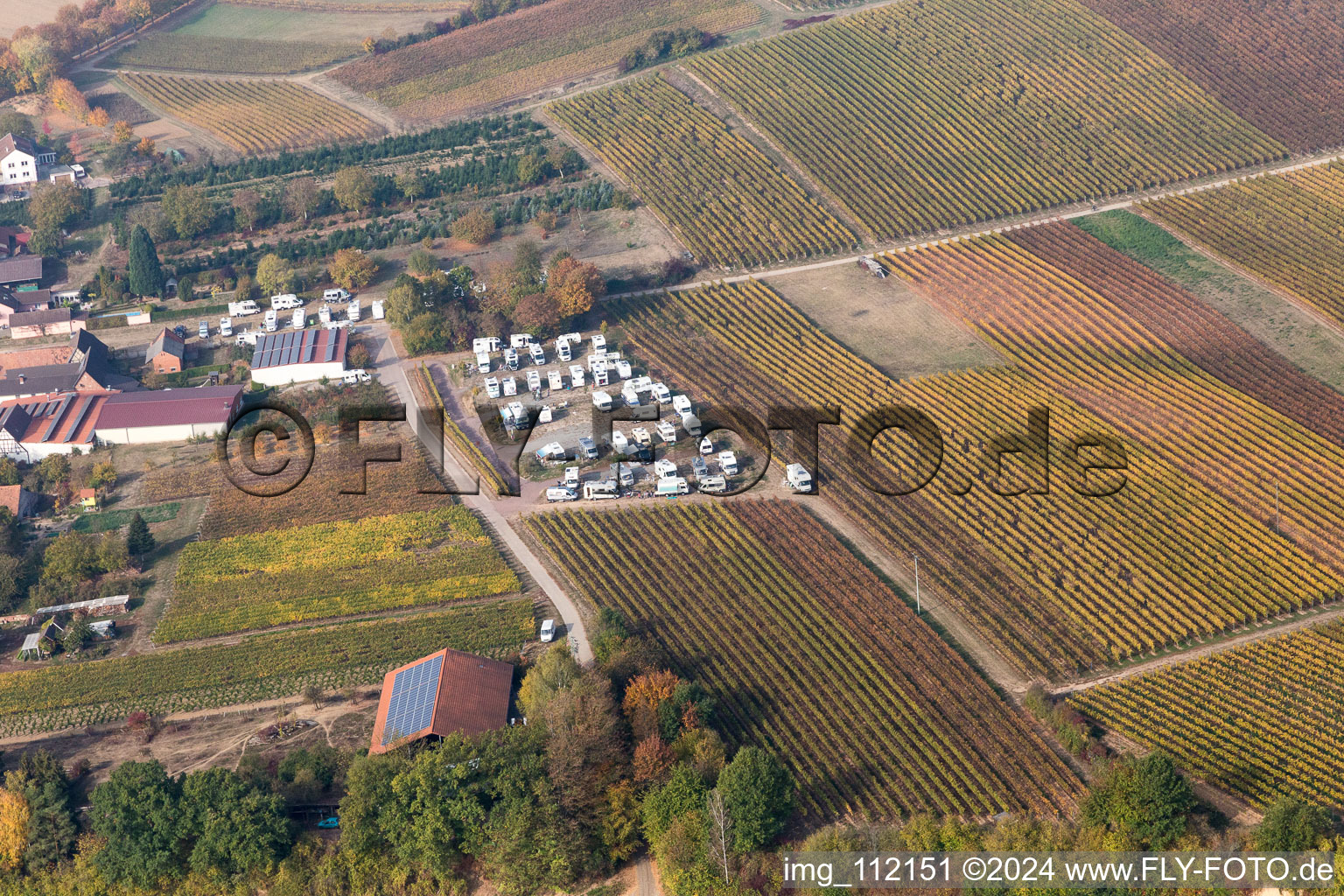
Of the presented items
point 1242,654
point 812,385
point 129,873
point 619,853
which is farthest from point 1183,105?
point 129,873

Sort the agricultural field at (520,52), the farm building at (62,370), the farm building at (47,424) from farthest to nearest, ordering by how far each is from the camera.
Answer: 1. the agricultural field at (520,52)
2. the farm building at (62,370)
3. the farm building at (47,424)

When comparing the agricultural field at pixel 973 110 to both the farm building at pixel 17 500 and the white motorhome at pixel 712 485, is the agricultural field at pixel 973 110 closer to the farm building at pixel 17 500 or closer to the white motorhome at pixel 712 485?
the white motorhome at pixel 712 485

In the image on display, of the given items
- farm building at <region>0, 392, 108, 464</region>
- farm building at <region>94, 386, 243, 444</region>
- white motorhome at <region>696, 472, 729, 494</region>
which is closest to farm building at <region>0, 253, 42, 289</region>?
farm building at <region>0, 392, 108, 464</region>

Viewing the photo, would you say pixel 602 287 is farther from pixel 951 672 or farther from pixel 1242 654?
pixel 1242 654

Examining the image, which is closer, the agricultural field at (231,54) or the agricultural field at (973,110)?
the agricultural field at (973,110)

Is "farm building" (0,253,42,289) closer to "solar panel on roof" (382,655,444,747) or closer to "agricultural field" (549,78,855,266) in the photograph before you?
"agricultural field" (549,78,855,266)

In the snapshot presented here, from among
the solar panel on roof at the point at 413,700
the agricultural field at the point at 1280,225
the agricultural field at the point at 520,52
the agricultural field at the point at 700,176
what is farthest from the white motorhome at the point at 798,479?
the agricultural field at the point at 520,52
